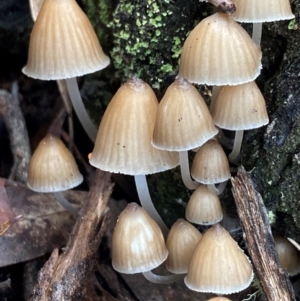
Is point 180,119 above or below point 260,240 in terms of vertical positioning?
above

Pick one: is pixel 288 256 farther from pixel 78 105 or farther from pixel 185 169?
pixel 78 105

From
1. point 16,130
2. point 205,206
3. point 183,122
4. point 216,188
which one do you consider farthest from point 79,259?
point 16,130

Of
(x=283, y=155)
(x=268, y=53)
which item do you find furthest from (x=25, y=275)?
(x=268, y=53)

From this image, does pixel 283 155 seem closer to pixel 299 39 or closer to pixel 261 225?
pixel 261 225

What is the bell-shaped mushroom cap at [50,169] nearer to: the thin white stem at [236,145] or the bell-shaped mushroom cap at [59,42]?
the bell-shaped mushroom cap at [59,42]

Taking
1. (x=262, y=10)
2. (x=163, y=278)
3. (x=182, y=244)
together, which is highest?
(x=262, y=10)

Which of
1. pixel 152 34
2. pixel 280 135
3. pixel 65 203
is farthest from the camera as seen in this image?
pixel 65 203

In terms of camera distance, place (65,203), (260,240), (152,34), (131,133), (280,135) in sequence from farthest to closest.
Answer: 1. (65,203)
2. (152,34)
3. (280,135)
4. (260,240)
5. (131,133)
